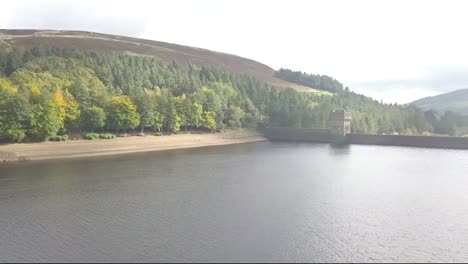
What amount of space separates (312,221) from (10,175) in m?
39.1

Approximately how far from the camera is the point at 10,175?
55219 mm

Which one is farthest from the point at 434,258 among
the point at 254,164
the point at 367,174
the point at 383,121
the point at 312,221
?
the point at 383,121

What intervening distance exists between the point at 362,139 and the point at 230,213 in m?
88.3

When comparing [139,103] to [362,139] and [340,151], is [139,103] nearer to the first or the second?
[340,151]

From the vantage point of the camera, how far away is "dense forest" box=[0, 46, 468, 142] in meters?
80.6

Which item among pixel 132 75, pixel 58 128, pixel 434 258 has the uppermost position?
pixel 132 75

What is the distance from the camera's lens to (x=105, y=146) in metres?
85.3

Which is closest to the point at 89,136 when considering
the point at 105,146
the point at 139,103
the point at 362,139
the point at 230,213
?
the point at 105,146

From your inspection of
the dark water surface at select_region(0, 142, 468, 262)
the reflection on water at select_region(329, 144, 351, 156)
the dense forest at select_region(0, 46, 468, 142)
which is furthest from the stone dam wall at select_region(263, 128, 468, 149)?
the dark water surface at select_region(0, 142, 468, 262)

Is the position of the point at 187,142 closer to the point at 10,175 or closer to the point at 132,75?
the point at 132,75

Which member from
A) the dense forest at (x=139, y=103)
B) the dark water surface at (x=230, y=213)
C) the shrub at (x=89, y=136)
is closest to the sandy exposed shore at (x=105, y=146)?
the shrub at (x=89, y=136)

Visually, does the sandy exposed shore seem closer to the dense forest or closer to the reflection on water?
the dense forest

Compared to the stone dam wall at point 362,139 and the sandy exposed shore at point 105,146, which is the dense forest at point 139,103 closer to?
the sandy exposed shore at point 105,146

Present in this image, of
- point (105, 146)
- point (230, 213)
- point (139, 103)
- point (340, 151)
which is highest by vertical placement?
point (139, 103)
